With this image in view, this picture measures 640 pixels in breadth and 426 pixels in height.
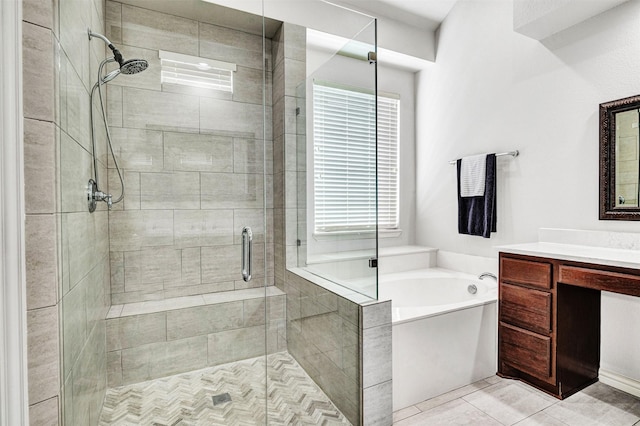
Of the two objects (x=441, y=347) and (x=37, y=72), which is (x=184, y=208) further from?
(x=441, y=347)

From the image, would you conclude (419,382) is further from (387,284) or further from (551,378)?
(387,284)

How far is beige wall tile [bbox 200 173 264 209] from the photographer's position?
5.81 feet

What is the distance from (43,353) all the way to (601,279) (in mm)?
2428

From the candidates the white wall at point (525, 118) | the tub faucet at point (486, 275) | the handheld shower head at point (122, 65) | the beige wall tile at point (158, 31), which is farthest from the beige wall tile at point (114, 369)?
the white wall at point (525, 118)

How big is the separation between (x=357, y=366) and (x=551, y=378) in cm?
125

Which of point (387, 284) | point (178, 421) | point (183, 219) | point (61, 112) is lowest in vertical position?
point (178, 421)

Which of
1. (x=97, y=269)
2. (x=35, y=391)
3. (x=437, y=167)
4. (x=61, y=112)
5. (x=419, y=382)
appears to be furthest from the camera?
(x=437, y=167)

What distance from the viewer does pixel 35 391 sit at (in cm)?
100

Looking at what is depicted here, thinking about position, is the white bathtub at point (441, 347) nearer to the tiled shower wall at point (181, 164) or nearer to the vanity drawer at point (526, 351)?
the vanity drawer at point (526, 351)

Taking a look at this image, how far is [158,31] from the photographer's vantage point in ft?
5.66

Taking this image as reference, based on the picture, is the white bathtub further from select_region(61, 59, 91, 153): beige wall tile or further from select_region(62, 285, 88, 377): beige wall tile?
select_region(61, 59, 91, 153): beige wall tile

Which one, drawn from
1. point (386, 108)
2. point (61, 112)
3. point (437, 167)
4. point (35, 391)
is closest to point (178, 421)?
point (35, 391)

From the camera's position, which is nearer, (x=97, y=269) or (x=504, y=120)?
(x=97, y=269)

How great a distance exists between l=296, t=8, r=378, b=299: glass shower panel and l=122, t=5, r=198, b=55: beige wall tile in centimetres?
68
